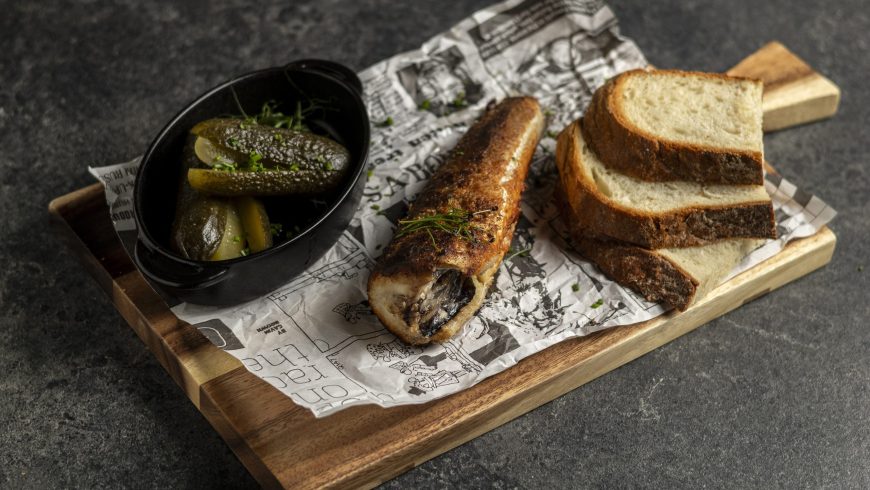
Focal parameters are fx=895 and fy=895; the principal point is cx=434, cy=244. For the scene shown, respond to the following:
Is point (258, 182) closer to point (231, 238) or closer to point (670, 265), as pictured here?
point (231, 238)

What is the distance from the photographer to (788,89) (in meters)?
3.79

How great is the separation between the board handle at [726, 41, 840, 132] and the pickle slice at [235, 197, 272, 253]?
2.10 meters

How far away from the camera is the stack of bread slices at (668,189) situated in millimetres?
2973

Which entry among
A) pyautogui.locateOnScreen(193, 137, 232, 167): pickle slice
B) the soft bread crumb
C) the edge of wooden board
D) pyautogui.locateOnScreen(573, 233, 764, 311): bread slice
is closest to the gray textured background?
the edge of wooden board

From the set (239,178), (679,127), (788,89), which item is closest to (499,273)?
(679,127)

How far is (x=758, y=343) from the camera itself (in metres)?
3.07

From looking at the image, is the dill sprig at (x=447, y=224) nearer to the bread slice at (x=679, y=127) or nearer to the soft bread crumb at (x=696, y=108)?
the bread slice at (x=679, y=127)

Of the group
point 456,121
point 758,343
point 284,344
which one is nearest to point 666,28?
point 456,121

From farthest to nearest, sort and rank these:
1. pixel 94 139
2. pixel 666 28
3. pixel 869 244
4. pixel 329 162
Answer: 1. pixel 666 28
2. pixel 94 139
3. pixel 869 244
4. pixel 329 162

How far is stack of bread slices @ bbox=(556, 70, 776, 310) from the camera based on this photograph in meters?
2.97

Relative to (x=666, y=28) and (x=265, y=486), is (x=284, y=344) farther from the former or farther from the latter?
(x=666, y=28)

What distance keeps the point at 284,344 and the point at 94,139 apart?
1.56 metres

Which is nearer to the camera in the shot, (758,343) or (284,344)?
(284,344)

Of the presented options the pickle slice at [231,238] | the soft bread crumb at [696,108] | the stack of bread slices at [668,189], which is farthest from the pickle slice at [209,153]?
the soft bread crumb at [696,108]
